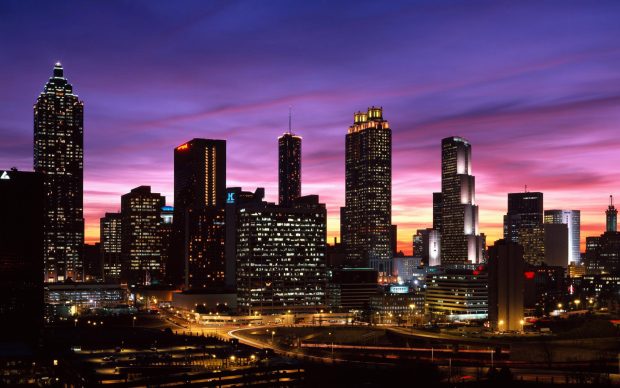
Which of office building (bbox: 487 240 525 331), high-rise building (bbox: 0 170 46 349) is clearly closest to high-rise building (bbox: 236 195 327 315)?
office building (bbox: 487 240 525 331)

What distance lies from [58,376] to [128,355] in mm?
10248

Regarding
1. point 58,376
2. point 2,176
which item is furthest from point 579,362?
point 2,176

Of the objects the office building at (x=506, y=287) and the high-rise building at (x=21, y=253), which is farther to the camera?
the office building at (x=506, y=287)

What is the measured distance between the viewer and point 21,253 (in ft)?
458

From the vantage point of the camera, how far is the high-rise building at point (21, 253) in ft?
447

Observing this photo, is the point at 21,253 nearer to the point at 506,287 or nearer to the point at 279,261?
the point at 279,261

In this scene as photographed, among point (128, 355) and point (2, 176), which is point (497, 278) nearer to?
point (128, 355)

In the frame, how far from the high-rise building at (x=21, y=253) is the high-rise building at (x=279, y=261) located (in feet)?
193

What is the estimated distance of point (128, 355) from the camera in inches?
4190

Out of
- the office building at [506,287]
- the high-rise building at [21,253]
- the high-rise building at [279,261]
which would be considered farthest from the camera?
the high-rise building at [279,261]

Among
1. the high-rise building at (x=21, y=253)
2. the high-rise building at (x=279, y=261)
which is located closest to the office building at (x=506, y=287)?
the high-rise building at (x=279, y=261)

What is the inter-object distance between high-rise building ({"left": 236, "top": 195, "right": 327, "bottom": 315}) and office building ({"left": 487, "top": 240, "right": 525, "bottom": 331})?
47.1 m

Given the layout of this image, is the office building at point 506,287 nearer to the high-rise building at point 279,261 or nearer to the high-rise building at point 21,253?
the high-rise building at point 279,261

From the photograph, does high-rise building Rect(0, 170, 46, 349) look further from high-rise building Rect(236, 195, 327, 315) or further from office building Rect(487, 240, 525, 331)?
office building Rect(487, 240, 525, 331)
